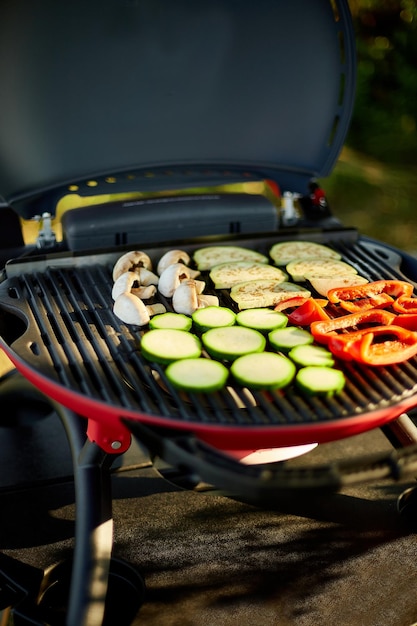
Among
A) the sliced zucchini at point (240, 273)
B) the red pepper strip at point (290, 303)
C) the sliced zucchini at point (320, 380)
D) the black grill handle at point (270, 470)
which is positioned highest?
the sliced zucchini at point (240, 273)

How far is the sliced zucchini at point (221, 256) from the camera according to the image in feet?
8.47

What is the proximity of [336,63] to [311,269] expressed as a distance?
2.88 ft

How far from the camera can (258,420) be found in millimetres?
1784

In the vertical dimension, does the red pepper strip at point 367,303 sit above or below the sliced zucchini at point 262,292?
below

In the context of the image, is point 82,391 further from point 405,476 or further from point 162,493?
point 162,493

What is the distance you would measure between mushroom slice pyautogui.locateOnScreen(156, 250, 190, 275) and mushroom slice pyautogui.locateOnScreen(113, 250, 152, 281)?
0.14ft

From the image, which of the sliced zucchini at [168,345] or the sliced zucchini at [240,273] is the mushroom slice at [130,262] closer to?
the sliced zucchini at [240,273]

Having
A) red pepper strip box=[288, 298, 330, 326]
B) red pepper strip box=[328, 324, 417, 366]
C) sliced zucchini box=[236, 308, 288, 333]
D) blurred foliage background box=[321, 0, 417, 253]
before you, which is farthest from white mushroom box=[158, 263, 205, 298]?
blurred foliage background box=[321, 0, 417, 253]

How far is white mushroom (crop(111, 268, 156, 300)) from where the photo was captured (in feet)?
7.59

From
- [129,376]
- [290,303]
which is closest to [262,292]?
[290,303]

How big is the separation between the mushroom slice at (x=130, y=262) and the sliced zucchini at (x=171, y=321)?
32 cm

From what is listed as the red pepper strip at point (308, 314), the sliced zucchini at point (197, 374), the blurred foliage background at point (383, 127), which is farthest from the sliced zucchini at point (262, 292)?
the blurred foliage background at point (383, 127)

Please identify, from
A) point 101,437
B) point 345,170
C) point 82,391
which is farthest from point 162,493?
point 345,170

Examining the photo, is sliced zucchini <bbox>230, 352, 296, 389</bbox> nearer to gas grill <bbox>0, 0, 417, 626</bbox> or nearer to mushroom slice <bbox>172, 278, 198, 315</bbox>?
gas grill <bbox>0, 0, 417, 626</bbox>
